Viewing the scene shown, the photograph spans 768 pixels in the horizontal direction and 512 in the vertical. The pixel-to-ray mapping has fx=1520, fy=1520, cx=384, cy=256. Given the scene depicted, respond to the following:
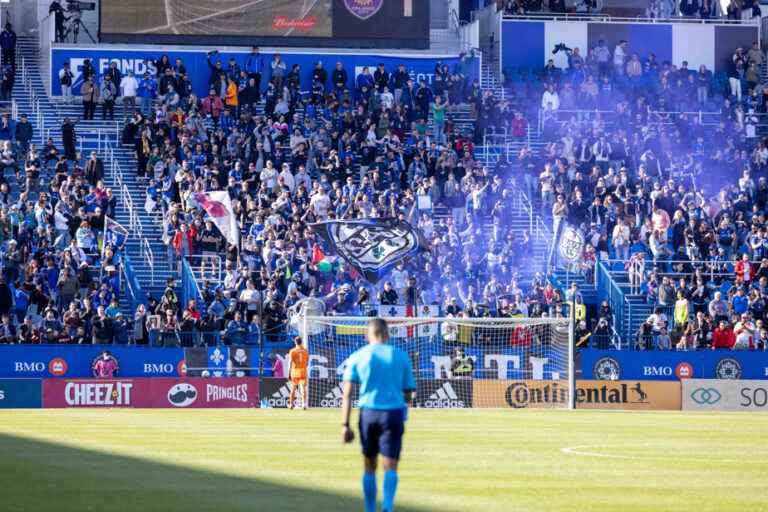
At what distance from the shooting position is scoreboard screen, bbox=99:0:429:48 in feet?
180

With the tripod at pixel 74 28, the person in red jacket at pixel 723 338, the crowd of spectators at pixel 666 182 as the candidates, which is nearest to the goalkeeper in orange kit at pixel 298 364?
the crowd of spectators at pixel 666 182

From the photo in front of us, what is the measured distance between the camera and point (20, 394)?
40.7 metres

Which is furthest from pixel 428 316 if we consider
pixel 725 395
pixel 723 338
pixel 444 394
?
pixel 723 338

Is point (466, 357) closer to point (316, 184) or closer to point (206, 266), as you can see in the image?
point (206, 266)

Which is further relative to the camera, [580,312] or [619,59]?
[619,59]

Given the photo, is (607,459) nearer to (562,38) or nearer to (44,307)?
(44,307)

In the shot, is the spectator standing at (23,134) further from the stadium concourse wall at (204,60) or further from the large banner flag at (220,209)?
the large banner flag at (220,209)

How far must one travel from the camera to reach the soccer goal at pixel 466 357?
42406mm

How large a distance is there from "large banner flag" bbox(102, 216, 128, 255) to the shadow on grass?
23733 mm

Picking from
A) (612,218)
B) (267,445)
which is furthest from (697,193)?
(267,445)

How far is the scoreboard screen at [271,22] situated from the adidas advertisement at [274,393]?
59.2 ft

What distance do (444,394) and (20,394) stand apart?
1158 cm

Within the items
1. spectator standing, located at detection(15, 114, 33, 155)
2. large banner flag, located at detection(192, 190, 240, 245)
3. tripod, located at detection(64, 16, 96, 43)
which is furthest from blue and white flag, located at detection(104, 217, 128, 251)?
tripod, located at detection(64, 16, 96, 43)

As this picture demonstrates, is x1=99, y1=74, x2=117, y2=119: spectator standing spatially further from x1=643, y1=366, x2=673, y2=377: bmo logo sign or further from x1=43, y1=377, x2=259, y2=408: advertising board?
x1=643, y1=366, x2=673, y2=377: bmo logo sign
